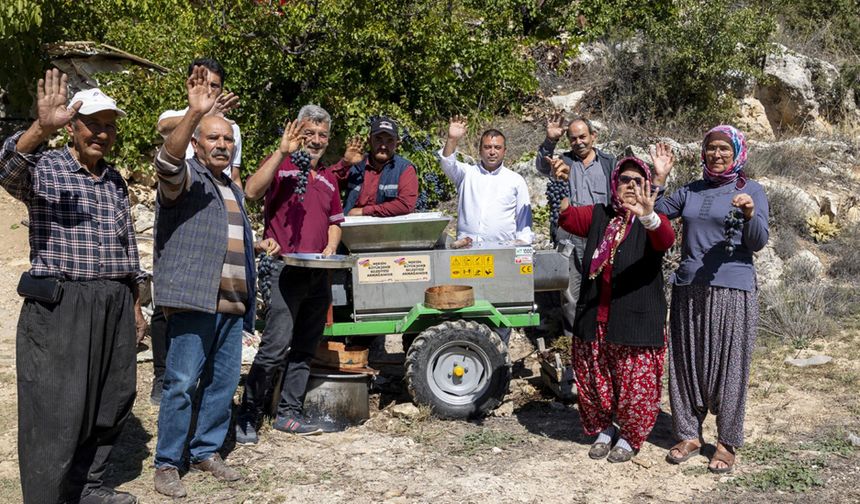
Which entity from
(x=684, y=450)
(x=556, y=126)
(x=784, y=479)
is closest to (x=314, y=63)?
(x=556, y=126)

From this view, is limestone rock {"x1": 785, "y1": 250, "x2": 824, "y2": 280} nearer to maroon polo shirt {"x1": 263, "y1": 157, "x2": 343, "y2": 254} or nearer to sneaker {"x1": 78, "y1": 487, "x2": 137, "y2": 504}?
maroon polo shirt {"x1": 263, "y1": 157, "x2": 343, "y2": 254}

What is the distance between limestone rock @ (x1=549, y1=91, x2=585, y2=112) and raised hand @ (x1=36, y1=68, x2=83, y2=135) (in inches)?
371

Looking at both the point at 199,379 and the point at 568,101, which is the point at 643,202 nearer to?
the point at 199,379

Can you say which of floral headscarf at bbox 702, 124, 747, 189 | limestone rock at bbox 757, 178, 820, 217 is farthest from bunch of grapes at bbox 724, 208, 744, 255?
limestone rock at bbox 757, 178, 820, 217

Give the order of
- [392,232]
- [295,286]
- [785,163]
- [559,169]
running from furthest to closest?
[785,163] < [392,232] < [295,286] < [559,169]

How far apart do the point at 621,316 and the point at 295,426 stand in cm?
225

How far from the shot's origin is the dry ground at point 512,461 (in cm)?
455

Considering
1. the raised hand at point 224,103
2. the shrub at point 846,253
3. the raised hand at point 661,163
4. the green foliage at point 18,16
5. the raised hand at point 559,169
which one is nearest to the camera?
the raised hand at point 224,103

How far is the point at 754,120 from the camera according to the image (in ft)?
40.2

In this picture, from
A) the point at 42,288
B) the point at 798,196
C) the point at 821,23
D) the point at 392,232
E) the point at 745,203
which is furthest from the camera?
the point at 821,23

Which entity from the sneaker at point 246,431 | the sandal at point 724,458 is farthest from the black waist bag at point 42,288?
the sandal at point 724,458

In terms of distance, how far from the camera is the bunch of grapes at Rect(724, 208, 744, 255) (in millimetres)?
4512

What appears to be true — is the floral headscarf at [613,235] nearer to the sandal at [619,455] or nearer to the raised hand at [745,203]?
the raised hand at [745,203]

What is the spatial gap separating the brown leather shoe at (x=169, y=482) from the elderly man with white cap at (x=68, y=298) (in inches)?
19.3
